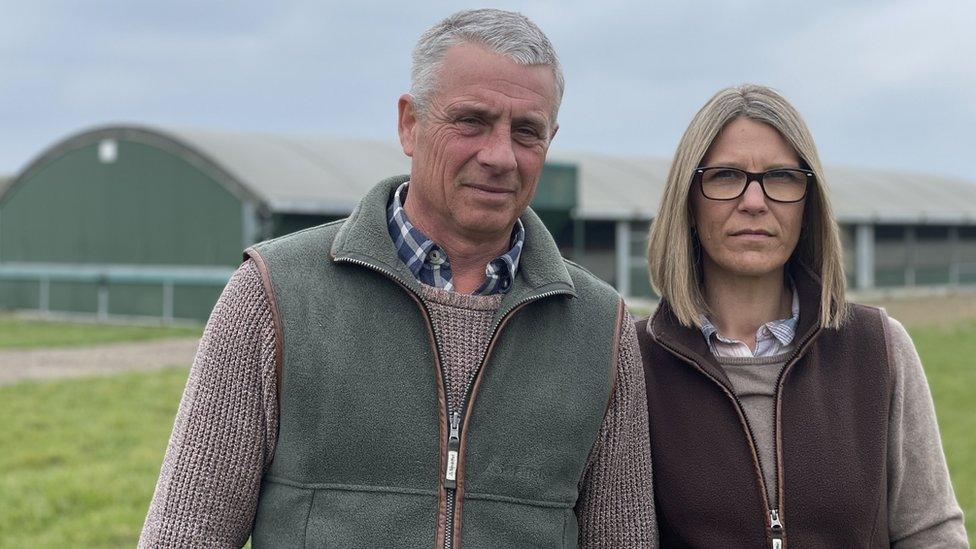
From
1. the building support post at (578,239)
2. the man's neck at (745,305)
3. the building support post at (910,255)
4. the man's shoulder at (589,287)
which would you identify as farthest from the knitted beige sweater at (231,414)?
the building support post at (910,255)

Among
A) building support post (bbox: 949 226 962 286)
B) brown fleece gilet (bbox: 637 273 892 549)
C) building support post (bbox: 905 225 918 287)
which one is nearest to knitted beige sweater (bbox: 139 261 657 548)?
brown fleece gilet (bbox: 637 273 892 549)

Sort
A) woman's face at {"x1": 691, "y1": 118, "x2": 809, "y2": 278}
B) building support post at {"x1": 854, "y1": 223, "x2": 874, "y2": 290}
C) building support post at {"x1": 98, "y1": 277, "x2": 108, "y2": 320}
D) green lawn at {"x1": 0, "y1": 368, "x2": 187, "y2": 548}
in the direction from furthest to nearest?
building support post at {"x1": 854, "y1": 223, "x2": 874, "y2": 290}, building support post at {"x1": 98, "y1": 277, "x2": 108, "y2": 320}, green lawn at {"x1": 0, "y1": 368, "x2": 187, "y2": 548}, woman's face at {"x1": 691, "y1": 118, "x2": 809, "y2": 278}

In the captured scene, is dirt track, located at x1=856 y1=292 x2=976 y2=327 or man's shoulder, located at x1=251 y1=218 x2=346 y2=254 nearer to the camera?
man's shoulder, located at x1=251 y1=218 x2=346 y2=254

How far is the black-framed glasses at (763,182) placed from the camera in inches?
109

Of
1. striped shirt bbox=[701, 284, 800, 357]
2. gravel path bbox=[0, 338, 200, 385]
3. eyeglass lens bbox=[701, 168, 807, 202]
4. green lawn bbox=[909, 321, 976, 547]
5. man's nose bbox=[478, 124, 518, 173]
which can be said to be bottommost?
gravel path bbox=[0, 338, 200, 385]

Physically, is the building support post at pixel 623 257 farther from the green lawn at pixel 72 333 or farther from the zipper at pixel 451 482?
the zipper at pixel 451 482

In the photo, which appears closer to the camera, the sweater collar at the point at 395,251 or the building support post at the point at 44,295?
the sweater collar at the point at 395,251

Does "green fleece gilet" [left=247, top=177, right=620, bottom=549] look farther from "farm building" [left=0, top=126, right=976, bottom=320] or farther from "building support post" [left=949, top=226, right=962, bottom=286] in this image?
"building support post" [left=949, top=226, right=962, bottom=286]

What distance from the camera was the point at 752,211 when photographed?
276 cm

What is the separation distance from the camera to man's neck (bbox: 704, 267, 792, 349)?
2857 millimetres

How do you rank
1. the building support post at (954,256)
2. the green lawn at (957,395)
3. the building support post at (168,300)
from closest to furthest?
the green lawn at (957,395)
the building support post at (168,300)
the building support post at (954,256)

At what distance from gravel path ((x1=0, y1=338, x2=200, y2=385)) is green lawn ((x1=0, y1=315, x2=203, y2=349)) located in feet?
2.10

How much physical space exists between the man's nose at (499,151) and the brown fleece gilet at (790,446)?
683mm

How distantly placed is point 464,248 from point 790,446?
2.88 feet
